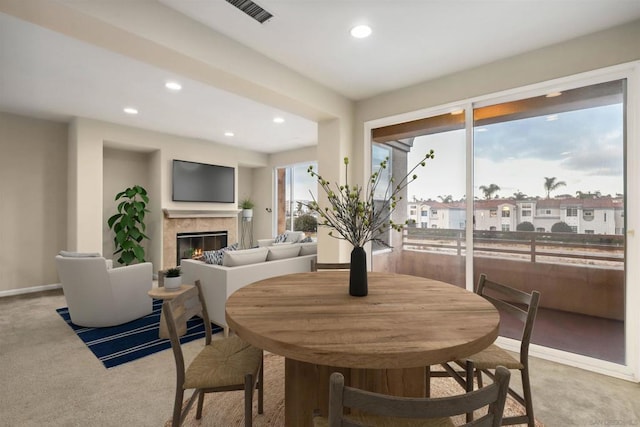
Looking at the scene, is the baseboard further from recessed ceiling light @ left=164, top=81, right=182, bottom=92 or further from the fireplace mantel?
recessed ceiling light @ left=164, top=81, right=182, bottom=92

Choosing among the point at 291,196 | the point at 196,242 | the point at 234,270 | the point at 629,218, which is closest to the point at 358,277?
the point at 234,270

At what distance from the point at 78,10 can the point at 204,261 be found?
2448mm

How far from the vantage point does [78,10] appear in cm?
180

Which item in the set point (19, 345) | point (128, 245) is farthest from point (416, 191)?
point (128, 245)

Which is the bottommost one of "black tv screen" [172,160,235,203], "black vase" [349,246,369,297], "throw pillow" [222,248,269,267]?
"throw pillow" [222,248,269,267]

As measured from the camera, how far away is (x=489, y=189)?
3.00 m

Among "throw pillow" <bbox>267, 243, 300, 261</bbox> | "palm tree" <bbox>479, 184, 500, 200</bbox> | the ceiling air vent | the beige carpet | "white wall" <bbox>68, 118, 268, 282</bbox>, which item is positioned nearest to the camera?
the beige carpet

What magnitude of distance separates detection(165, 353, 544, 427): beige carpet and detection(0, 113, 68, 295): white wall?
15.0 ft

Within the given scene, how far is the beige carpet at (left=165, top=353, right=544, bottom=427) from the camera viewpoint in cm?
182

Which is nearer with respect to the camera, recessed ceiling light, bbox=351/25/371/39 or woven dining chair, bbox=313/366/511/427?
woven dining chair, bbox=313/366/511/427

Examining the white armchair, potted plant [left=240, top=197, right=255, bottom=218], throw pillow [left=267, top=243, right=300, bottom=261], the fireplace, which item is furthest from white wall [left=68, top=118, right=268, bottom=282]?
throw pillow [left=267, top=243, right=300, bottom=261]

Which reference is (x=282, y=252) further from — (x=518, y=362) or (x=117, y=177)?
(x=117, y=177)

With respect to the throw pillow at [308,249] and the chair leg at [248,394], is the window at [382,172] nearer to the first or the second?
the throw pillow at [308,249]

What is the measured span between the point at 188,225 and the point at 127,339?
335cm
